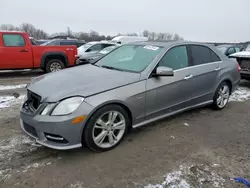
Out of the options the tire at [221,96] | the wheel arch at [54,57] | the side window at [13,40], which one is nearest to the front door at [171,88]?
the tire at [221,96]

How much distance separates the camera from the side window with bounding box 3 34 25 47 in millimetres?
7824

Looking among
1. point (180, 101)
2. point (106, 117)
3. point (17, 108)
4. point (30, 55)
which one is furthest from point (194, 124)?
point (30, 55)

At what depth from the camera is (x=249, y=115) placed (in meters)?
4.64

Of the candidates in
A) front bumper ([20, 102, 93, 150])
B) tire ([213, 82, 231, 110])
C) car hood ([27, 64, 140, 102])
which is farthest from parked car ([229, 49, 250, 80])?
front bumper ([20, 102, 93, 150])

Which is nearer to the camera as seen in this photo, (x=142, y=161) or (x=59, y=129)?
(x=59, y=129)

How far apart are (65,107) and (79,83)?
48 cm

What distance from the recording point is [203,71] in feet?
13.4

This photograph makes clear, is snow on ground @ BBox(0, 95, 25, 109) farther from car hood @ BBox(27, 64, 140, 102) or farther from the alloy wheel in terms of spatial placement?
the alloy wheel

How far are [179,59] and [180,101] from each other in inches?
30.4

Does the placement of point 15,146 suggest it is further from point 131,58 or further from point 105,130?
point 131,58

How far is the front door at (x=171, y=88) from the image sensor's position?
10.8 feet

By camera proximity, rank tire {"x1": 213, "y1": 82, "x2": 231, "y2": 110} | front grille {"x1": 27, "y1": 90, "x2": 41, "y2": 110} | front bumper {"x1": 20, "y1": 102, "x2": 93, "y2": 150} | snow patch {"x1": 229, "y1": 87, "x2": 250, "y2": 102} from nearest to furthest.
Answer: front bumper {"x1": 20, "y1": 102, "x2": 93, "y2": 150} < front grille {"x1": 27, "y1": 90, "x2": 41, "y2": 110} < tire {"x1": 213, "y1": 82, "x2": 231, "y2": 110} < snow patch {"x1": 229, "y1": 87, "x2": 250, "y2": 102}

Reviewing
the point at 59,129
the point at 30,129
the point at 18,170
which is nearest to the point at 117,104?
the point at 59,129

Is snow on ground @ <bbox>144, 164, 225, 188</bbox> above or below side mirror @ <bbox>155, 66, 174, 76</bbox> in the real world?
below
